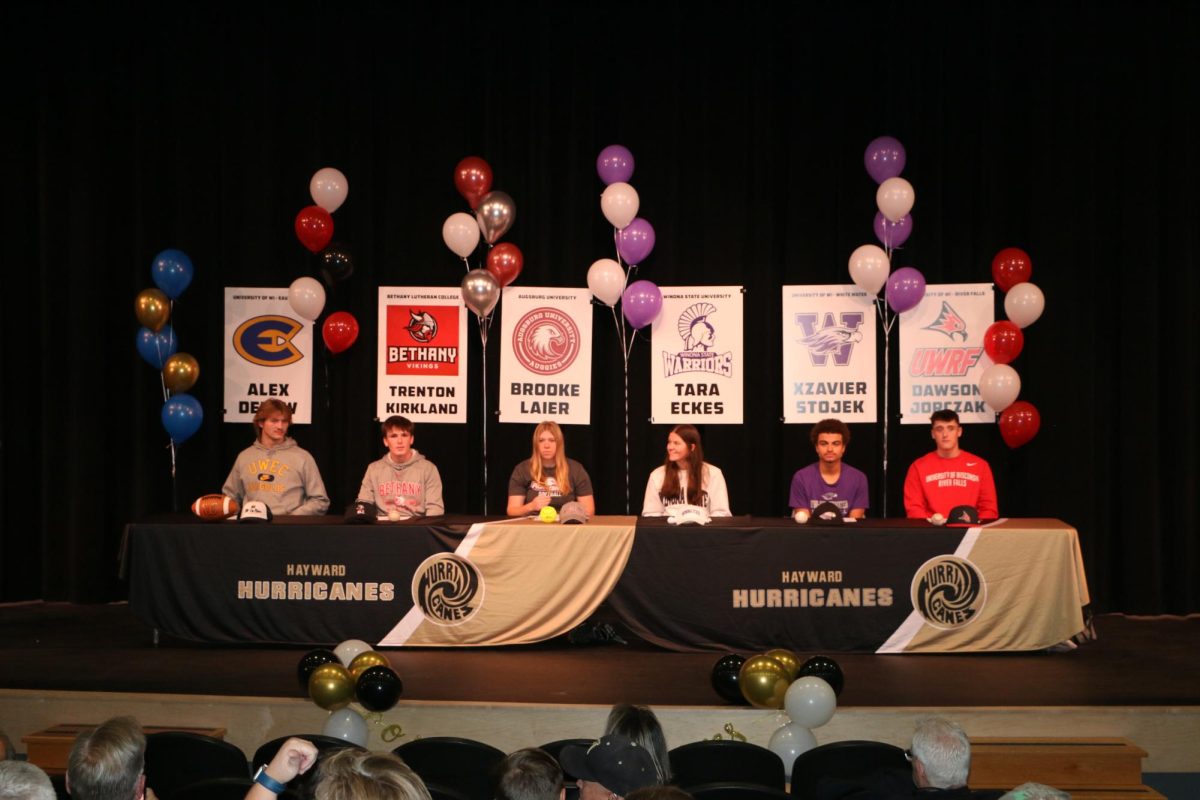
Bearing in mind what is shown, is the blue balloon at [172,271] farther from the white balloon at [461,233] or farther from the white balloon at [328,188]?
the white balloon at [461,233]

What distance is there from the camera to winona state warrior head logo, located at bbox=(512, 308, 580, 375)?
7984mm

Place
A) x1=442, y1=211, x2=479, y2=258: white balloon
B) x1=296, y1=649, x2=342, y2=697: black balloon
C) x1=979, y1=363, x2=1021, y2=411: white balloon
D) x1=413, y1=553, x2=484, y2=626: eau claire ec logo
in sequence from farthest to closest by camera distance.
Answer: x1=442, y1=211, x2=479, y2=258: white balloon < x1=979, y1=363, x2=1021, y2=411: white balloon < x1=413, y1=553, x2=484, y2=626: eau claire ec logo < x1=296, y1=649, x2=342, y2=697: black balloon

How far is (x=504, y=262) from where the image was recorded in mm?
7664

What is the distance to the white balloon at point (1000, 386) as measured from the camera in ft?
24.1

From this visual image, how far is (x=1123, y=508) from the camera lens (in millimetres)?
7660

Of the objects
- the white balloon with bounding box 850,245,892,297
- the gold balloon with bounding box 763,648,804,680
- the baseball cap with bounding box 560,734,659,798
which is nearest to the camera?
the baseball cap with bounding box 560,734,659,798

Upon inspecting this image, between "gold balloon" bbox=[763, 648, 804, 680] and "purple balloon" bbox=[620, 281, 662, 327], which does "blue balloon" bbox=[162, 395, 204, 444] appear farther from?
"gold balloon" bbox=[763, 648, 804, 680]

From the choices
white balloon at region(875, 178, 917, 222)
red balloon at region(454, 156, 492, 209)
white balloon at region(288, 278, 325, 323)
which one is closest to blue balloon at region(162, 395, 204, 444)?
white balloon at region(288, 278, 325, 323)

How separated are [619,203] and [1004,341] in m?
2.65

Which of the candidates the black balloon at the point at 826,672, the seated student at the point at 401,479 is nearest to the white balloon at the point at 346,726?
the black balloon at the point at 826,672

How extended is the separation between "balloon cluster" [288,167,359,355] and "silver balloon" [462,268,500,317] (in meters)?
0.87

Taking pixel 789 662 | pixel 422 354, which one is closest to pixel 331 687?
pixel 789 662

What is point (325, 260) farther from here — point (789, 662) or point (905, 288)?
point (789, 662)

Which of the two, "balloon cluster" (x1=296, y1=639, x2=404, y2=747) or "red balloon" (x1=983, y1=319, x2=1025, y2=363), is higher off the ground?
"red balloon" (x1=983, y1=319, x2=1025, y2=363)
